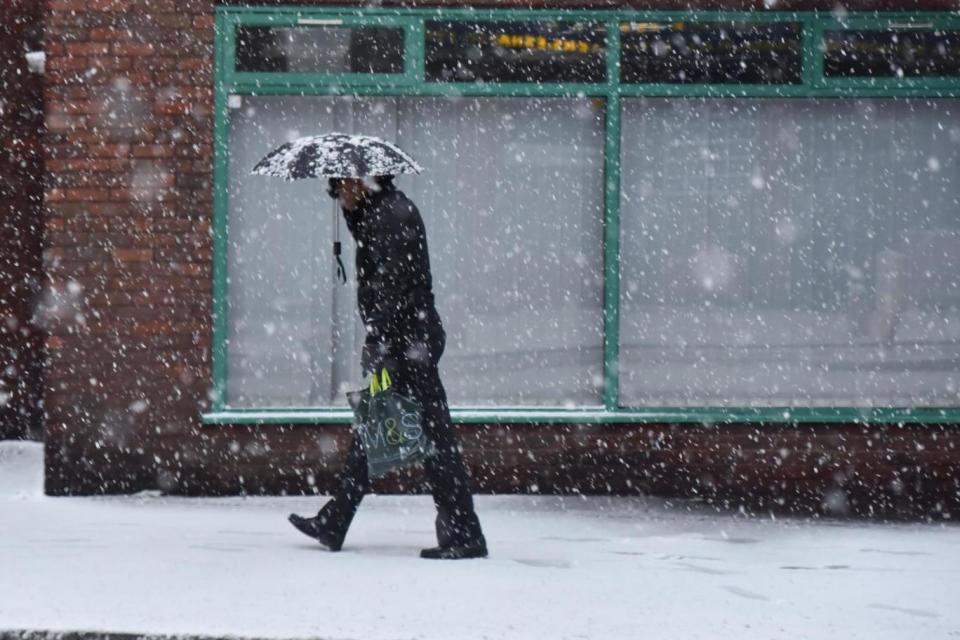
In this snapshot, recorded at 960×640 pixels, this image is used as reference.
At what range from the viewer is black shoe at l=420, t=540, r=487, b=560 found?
8297 mm

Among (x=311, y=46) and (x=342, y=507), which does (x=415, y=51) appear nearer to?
(x=311, y=46)

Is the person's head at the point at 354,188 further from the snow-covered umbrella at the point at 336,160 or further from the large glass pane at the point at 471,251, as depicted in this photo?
the large glass pane at the point at 471,251

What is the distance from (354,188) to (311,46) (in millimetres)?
2579

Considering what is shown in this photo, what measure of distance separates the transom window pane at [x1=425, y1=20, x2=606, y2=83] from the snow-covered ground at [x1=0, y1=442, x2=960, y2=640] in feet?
8.65

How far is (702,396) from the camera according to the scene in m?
10.5

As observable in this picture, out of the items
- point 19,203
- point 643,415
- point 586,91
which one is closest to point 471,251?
point 586,91

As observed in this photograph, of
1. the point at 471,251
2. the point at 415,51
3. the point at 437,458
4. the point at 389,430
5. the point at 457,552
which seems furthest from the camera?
the point at 471,251

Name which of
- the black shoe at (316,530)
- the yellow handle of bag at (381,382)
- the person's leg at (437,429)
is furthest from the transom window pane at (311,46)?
the black shoe at (316,530)

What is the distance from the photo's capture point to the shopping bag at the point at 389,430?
312 inches

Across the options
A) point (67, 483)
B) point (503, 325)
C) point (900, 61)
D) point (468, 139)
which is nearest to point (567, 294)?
point (503, 325)

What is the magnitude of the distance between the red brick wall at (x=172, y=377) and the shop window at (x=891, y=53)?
2.27 metres

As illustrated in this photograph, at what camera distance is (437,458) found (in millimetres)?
8062

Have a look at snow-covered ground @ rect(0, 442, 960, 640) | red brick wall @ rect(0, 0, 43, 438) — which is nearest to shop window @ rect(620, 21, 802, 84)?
snow-covered ground @ rect(0, 442, 960, 640)

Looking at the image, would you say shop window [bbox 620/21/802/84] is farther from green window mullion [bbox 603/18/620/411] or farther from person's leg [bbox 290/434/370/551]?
person's leg [bbox 290/434/370/551]
